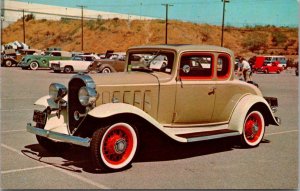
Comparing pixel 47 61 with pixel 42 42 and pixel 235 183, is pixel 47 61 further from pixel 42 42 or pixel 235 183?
pixel 42 42

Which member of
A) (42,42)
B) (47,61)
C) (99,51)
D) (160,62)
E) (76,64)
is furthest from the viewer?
(42,42)

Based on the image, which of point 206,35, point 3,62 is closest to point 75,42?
point 206,35

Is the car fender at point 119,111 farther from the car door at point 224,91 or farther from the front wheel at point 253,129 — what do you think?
the front wheel at point 253,129

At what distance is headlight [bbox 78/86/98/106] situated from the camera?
17.6 feet

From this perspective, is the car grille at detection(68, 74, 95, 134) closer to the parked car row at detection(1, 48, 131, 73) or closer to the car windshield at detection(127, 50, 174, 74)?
the car windshield at detection(127, 50, 174, 74)

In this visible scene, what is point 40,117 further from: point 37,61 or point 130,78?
point 37,61

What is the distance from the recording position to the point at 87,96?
541 centimetres

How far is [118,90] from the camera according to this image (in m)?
5.61

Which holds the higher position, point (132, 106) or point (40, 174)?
point (132, 106)

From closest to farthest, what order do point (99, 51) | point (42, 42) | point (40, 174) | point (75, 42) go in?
point (40, 174)
point (99, 51)
point (75, 42)
point (42, 42)

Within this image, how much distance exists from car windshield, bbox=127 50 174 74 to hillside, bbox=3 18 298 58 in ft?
195

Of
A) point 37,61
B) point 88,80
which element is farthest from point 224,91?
point 37,61

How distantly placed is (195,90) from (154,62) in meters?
0.76

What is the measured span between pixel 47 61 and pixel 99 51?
35.1 metres
